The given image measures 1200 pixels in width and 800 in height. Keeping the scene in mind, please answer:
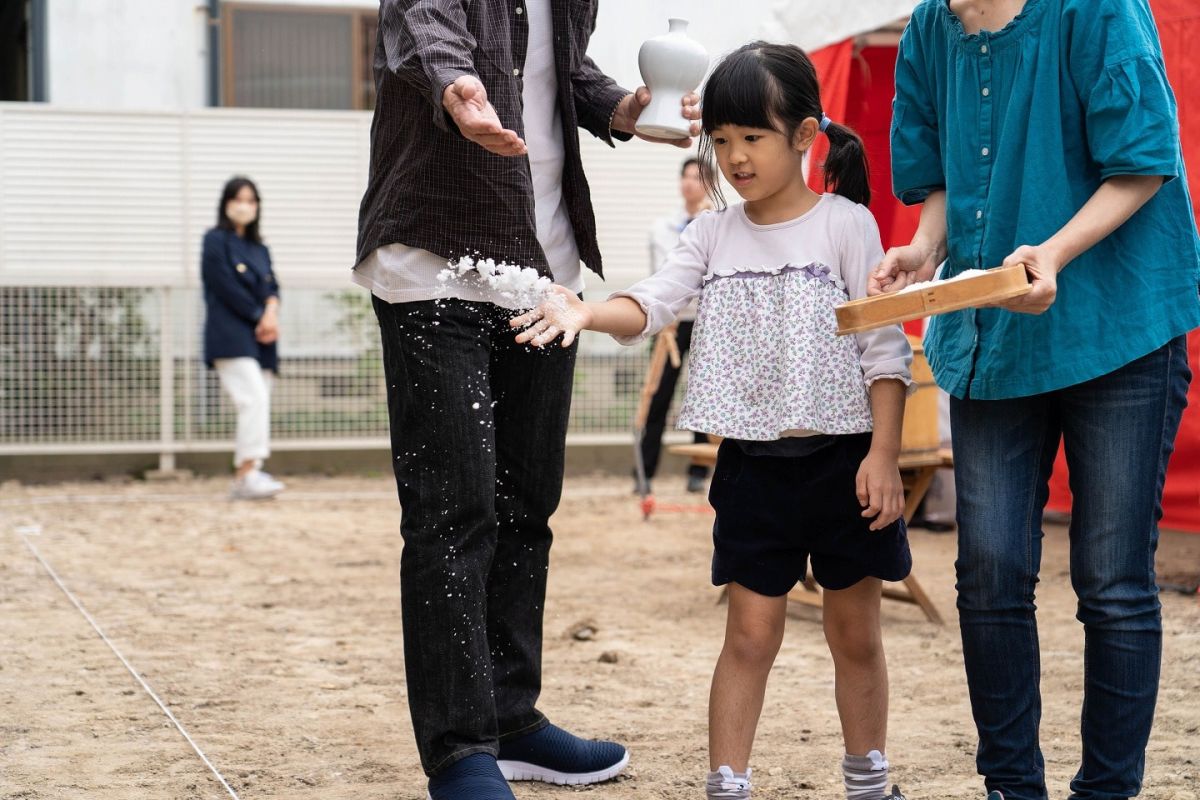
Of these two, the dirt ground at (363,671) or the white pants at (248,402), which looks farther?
the white pants at (248,402)

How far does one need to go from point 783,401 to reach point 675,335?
542 cm

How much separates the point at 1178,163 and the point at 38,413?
317 inches

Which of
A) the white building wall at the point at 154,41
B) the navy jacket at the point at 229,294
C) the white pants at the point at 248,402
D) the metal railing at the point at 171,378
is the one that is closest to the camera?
the navy jacket at the point at 229,294

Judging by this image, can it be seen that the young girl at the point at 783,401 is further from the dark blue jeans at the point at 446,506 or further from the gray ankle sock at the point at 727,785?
the dark blue jeans at the point at 446,506

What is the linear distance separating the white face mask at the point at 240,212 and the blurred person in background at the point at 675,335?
2.28m

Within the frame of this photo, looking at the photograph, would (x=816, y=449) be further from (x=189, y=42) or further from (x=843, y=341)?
(x=189, y=42)

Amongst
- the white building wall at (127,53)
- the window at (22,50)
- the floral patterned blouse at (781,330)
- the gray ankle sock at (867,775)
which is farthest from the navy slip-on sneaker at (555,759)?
the window at (22,50)

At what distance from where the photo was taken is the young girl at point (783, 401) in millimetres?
2545

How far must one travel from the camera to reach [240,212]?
27.0ft

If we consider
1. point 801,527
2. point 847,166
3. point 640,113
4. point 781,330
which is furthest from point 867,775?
point 640,113

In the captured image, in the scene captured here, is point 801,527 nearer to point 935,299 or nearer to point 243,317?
point 935,299

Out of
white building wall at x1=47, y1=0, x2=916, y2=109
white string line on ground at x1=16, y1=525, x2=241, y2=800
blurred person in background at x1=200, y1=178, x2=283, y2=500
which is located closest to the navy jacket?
blurred person in background at x1=200, y1=178, x2=283, y2=500

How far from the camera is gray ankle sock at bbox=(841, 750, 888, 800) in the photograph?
269 centimetres

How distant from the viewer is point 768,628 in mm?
2643
